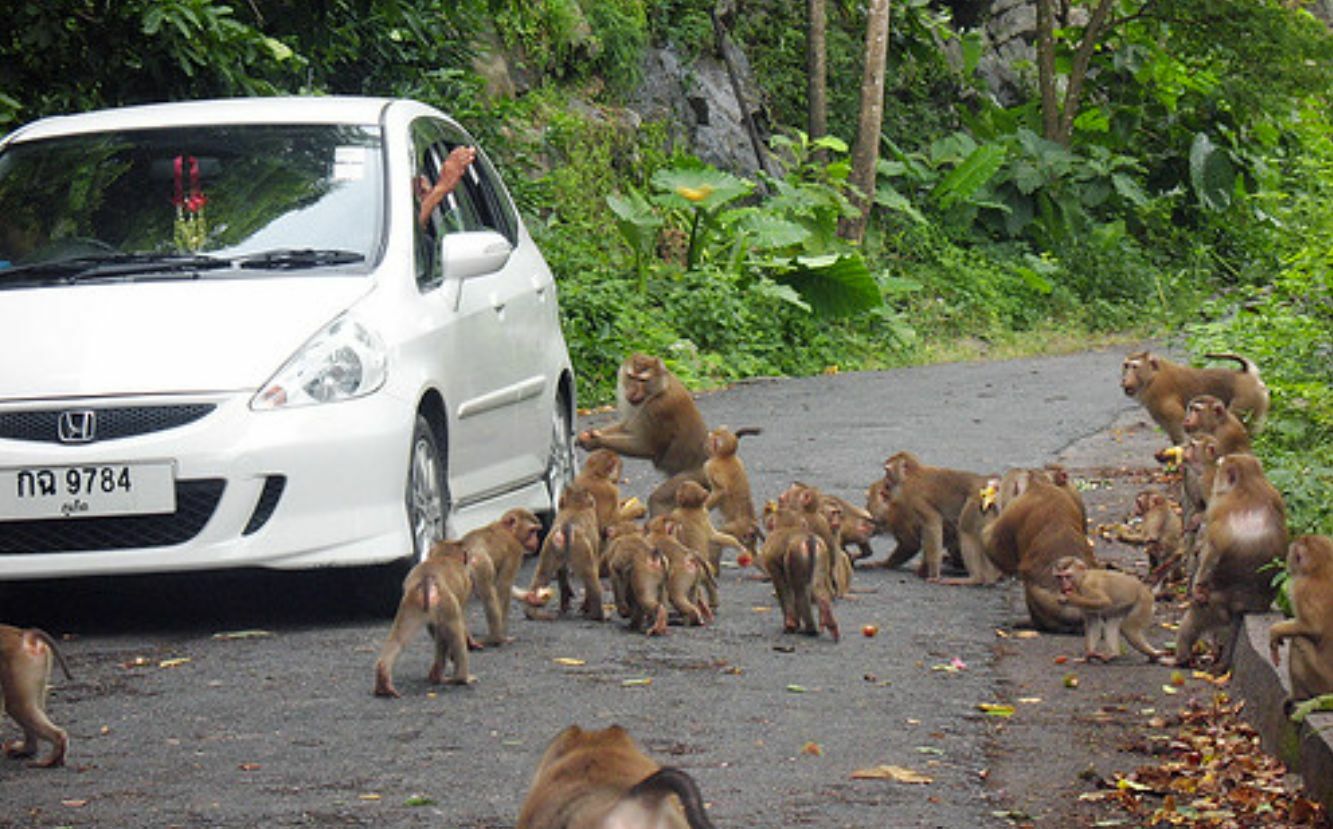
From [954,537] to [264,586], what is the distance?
325cm

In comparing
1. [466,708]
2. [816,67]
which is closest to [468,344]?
[466,708]

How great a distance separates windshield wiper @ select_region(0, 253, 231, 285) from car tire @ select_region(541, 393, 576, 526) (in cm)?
250

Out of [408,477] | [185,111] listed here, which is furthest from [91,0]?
[408,477]

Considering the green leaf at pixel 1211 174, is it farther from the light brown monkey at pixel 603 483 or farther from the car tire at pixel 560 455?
the light brown monkey at pixel 603 483

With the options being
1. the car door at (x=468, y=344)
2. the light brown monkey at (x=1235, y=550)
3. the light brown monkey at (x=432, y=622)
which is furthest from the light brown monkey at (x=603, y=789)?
the car door at (x=468, y=344)

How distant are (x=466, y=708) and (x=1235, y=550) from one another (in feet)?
9.02

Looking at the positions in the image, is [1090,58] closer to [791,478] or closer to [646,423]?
[791,478]

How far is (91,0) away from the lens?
48.4 feet

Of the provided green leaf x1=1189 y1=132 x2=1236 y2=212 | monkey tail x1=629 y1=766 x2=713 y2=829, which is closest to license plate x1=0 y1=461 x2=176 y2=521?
monkey tail x1=629 y1=766 x2=713 y2=829

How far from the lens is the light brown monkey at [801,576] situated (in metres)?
9.27

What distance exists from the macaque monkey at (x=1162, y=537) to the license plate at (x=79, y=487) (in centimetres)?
436

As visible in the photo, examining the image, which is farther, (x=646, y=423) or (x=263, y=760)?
(x=646, y=423)

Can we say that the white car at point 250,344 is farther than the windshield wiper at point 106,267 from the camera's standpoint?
No

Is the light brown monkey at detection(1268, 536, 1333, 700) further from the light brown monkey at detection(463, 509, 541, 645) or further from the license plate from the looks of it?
the license plate
